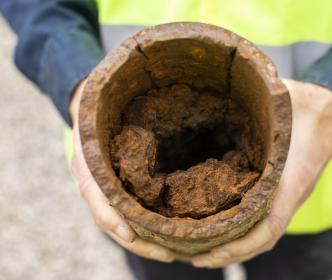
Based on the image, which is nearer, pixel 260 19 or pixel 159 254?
pixel 159 254

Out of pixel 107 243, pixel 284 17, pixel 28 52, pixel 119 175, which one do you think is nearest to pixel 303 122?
pixel 284 17

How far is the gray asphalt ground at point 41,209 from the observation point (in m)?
2.40

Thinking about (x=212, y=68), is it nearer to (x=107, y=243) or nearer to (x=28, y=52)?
(x=28, y=52)

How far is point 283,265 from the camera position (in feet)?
6.24

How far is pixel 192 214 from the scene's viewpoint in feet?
2.84

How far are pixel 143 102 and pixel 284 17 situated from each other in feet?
1.88

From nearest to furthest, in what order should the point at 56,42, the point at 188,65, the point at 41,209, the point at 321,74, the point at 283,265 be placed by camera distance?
the point at 188,65 → the point at 321,74 → the point at 56,42 → the point at 283,265 → the point at 41,209

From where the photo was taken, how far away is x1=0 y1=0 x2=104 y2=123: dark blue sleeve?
1.37m

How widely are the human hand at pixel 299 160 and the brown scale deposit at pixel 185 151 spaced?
0.64 feet

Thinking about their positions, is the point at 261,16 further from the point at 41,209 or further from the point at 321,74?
the point at 41,209

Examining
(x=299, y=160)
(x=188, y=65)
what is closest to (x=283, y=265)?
(x=299, y=160)

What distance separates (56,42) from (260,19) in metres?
0.62

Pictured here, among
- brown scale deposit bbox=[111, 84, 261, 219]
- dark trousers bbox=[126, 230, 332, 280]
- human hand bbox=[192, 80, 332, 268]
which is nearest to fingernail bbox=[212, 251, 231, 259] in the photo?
human hand bbox=[192, 80, 332, 268]

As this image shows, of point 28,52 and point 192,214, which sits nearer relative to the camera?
point 192,214
